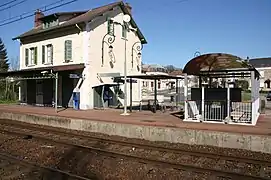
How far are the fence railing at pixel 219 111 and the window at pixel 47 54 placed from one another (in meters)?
16.1

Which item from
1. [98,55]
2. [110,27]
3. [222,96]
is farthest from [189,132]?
[110,27]

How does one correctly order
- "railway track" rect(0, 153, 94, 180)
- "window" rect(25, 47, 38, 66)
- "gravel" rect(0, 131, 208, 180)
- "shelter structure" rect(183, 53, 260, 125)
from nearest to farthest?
"railway track" rect(0, 153, 94, 180) → "gravel" rect(0, 131, 208, 180) → "shelter structure" rect(183, 53, 260, 125) → "window" rect(25, 47, 38, 66)

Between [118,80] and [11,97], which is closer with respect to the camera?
[118,80]

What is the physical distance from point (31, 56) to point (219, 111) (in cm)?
2161

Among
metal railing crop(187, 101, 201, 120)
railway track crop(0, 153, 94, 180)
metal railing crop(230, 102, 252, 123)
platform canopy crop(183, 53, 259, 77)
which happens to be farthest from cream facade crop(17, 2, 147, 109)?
railway track crop(0, 153, 94, 180)

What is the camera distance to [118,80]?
23719 mm

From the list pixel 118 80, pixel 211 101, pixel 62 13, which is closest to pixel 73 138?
pixel 211 101

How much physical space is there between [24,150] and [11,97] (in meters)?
33.1

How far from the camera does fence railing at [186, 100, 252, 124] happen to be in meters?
15.4

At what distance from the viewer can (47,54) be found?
92.0 feet

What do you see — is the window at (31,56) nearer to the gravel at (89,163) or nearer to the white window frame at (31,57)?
the white window frame at (31,57)

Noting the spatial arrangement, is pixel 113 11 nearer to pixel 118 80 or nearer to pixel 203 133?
pixel 118 80

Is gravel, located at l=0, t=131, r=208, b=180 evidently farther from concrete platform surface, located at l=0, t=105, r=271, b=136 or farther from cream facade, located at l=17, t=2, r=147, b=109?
cream facade, located at l=17, t=2, r=147, b=109

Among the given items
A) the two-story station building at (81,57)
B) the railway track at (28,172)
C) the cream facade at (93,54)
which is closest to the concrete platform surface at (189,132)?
the railway track at (28,172)
